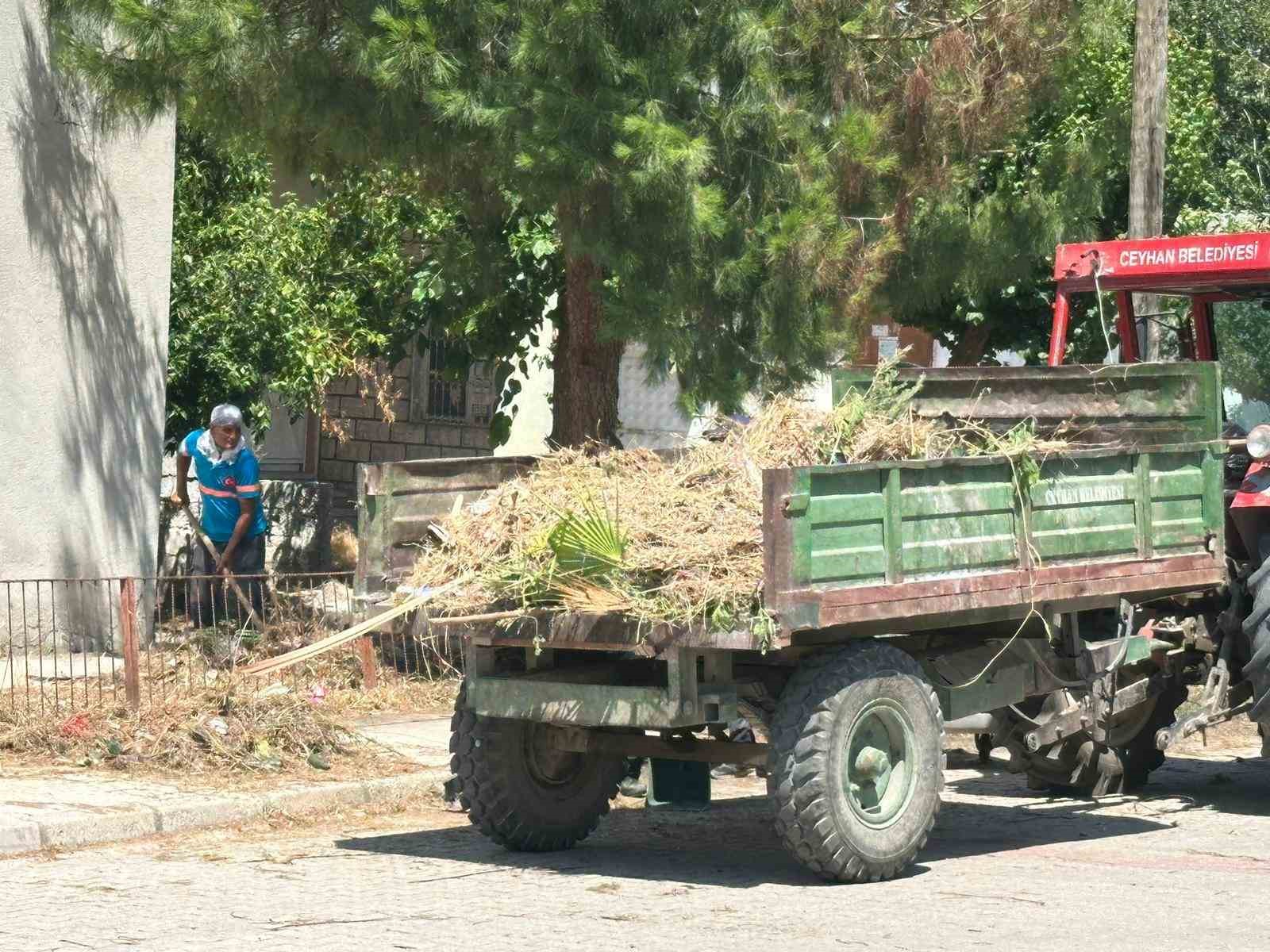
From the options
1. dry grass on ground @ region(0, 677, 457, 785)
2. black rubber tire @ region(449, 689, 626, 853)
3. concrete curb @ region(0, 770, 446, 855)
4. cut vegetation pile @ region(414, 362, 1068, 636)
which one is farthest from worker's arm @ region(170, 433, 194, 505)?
black rubber tire @ region(449, 689, 626, 853)

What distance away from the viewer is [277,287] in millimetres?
16625

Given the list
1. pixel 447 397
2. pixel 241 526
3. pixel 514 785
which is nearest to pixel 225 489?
pixel 241 526

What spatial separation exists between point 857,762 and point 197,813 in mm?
3424

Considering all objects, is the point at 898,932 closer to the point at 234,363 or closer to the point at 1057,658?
the point at 1057,658

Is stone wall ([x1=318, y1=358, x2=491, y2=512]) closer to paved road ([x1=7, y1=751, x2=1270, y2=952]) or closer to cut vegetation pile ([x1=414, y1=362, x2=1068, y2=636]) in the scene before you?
paved road ([x1=7, y1=751, x2=1270, y2=952])

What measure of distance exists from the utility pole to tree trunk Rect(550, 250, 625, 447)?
12.3 feet

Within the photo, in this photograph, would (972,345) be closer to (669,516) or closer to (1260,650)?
(1260,650)

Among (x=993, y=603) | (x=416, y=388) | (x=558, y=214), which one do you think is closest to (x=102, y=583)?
(x=558, y=214)

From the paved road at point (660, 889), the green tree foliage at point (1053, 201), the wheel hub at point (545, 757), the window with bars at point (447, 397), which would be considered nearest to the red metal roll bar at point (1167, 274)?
the green tree foliage at point (1053, 201)

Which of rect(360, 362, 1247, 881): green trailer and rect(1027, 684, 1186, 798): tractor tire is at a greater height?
rect(360, 362, 1247, 881): green trailer

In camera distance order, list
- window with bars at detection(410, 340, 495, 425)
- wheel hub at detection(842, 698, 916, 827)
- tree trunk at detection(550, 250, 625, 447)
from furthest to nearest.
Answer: window with bars at detection(410, 340, 495, 425)
tree trunk at detection(550, 250, 625, 447)
wheel hub at detection(842, 698, 916, 827)

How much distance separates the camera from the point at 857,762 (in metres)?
7.75

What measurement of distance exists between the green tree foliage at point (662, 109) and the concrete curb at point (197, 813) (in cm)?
325

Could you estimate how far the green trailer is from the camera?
296 inches
